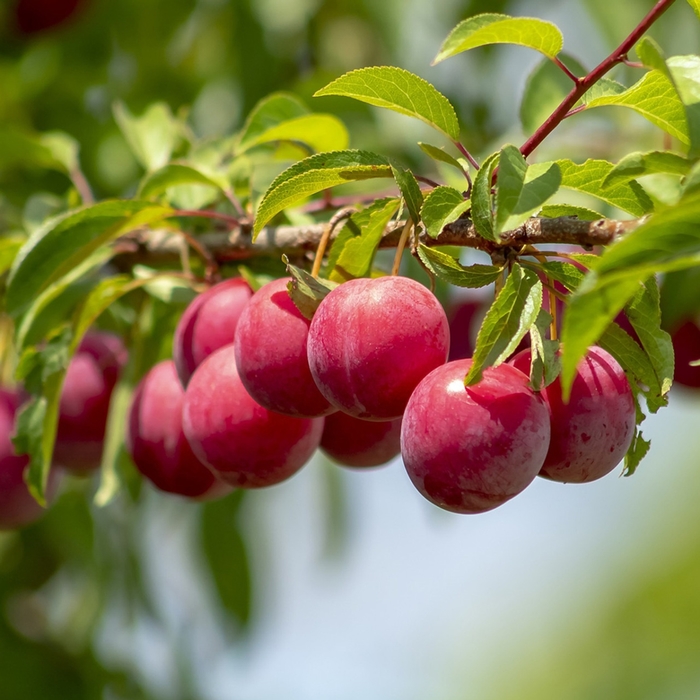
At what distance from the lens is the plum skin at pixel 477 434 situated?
714 mm

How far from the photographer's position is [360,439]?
3.18ft

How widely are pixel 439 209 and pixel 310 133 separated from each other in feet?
1.31

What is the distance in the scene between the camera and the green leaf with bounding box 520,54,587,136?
1.22 metres

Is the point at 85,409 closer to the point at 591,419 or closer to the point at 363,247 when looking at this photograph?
the point at 363,247

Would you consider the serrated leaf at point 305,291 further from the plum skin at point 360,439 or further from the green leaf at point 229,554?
the green leaf at point 229,554

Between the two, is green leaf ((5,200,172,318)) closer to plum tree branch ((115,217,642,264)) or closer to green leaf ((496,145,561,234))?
plum tree branch ((115,217,642,264))

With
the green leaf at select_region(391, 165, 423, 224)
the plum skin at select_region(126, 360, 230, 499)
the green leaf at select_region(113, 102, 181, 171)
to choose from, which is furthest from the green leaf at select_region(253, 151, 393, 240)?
the green leaf at select_region(113, 102, 181, 171)

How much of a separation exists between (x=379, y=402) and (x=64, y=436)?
736 millimetres

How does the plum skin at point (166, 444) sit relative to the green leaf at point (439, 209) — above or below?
below

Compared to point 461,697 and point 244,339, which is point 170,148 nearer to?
point 244,339

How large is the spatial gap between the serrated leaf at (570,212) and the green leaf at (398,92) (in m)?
0.13

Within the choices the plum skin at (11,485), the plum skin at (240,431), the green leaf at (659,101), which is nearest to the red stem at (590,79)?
the green leaf at (659,101)

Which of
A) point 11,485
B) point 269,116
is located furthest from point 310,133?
point 11,485

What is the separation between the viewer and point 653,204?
31.8 inches
